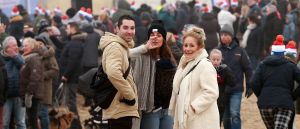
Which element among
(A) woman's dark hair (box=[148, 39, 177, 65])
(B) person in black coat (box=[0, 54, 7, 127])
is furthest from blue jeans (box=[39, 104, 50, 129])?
(A) woman's dark hair (box=[148, 39, 177, 65])

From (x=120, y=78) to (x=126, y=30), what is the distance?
60cm

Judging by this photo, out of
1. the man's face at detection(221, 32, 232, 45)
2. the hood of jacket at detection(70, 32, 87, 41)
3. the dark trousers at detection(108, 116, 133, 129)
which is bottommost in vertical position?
the hood of jacket at detection(70, 32, 87, 41)

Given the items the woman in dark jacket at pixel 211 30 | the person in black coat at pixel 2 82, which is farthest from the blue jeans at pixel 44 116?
the woman in dark jacket at pixel 211 30

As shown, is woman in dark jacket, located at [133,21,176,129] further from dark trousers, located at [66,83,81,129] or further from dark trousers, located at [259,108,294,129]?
dark trousers, located at [66,83,81,129]

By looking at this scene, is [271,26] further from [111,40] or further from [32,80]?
[111,40]

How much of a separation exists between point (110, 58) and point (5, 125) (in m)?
3.69

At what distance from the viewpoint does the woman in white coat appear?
333 inches

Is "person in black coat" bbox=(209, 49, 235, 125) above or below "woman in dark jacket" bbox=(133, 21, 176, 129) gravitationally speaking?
below

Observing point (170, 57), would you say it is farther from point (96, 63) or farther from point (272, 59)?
point (96, 63)

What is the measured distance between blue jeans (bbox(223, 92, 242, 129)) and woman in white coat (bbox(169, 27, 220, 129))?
11.7 feet

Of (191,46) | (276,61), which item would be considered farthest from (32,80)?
(191,46)

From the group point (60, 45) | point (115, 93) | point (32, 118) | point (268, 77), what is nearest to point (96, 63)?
point (60, 45)

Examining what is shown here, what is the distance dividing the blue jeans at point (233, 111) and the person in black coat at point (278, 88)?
5.10 feet

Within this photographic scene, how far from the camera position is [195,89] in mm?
8562
